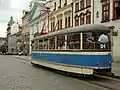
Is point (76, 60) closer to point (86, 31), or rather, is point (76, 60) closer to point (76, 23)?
point (86, 31)

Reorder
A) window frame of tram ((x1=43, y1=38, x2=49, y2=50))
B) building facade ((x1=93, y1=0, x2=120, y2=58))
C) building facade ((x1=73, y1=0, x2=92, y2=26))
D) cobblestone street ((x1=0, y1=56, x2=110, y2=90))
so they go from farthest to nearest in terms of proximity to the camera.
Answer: building facade ((x1=73, y1=0, x2=92, y2=26)) → building facade ((x1=93, y1=0, x2=120, y2=58)) → window frame of tram ((x1=43, y1=38, x2=49, y2=50)) → cobblestone street ((x1=0, y1=56, x2=110, y2=90))

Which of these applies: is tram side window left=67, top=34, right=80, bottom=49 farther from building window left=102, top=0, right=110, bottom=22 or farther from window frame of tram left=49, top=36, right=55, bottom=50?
building window left=102, top=0, right=110, bottom=22

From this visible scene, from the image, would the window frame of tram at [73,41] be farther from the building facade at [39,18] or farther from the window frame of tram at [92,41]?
the building facade at [39,18]

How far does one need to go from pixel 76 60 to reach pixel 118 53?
14.0m

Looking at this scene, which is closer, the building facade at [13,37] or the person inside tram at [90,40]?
the person inside tram at [90,40]

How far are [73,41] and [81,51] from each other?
1.20 metres

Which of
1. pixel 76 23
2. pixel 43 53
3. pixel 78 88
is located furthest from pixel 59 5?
pixel 78 88

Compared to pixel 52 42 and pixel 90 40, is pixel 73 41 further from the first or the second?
pixel 52 42

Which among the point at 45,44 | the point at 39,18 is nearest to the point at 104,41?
the point at 45,44

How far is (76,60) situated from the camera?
62.8 feet

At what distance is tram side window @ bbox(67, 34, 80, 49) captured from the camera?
62.8 feet

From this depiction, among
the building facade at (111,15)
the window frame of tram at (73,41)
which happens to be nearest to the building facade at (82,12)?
the building facade at (111,15)

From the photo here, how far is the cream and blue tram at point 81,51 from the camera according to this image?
17.8 metres

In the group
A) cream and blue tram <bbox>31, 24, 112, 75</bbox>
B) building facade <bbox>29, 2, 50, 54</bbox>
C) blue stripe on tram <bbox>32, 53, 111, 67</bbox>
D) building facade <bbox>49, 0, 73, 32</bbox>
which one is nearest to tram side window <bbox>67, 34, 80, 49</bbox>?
cream and blue tram <bbox>31, 24, 112, 75</bbox>
